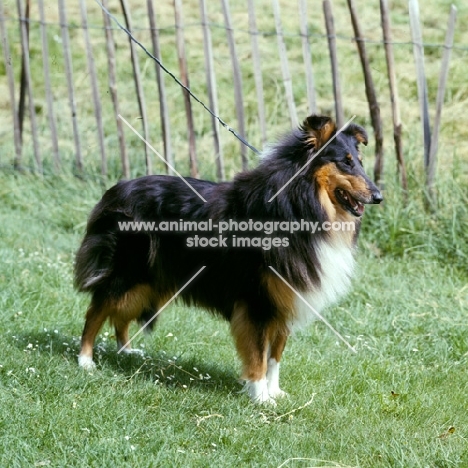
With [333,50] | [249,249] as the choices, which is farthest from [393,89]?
[249,249]

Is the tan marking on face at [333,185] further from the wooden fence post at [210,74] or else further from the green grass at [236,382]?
the wooden fence post at [210,74]

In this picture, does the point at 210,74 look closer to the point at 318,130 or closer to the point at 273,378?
the point at 318,130

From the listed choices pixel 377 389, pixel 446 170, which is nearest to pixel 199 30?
pixel 446 170

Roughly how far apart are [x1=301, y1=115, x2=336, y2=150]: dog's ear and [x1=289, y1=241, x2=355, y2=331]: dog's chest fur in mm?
588

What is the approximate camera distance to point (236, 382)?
15.6ft


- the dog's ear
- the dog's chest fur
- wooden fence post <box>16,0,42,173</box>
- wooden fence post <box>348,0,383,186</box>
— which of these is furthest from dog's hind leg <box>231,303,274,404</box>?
wooden fence post <box>16,0,42,173</box>

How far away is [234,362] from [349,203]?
1.49 m

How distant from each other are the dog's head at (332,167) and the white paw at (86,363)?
1.75 metres

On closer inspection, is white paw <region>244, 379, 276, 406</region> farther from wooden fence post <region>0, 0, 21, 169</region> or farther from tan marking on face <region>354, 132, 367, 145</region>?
wooden fence post <region>0, 0, 21, 169</region>

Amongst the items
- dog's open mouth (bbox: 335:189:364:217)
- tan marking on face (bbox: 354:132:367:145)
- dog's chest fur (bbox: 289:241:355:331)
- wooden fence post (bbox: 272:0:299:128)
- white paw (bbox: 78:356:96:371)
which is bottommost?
white paw (bbox: 78:356:96:371)

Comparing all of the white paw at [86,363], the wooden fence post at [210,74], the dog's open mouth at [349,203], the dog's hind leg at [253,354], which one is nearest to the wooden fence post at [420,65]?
the wooden fence post at [210,74]

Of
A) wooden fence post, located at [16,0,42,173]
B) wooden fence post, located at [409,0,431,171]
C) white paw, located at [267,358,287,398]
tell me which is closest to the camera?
white paw, located at [267,358,287,398]

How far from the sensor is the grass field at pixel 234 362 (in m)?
3.65

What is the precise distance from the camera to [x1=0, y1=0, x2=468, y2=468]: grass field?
365 cm
